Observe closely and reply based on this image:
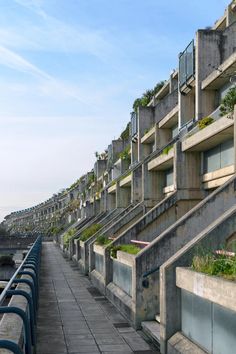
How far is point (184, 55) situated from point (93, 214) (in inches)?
1191

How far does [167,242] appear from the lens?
15.1 m

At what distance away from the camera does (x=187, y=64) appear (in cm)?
2664

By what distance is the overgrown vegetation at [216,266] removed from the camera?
9393mm

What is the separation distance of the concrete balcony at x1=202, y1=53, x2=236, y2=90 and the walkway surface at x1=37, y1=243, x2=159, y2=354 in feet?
36.1

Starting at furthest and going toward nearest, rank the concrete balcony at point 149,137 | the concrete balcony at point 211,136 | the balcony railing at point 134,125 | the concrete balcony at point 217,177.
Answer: the balcony railing at point 134,125 → the concrete balcony at point 149,137 → the concrete balcony at point 217,177 → the concrete balcony at point 211,136

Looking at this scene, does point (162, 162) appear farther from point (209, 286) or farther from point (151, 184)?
point (209, 286)

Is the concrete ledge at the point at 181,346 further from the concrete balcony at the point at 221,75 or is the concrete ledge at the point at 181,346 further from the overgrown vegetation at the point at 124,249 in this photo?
the concrete balcony at the point at 221,75

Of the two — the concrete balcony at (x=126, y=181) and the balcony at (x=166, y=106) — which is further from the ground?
the balcony at (x=166, y=106)

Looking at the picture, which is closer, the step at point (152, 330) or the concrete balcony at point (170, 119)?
the step at point (152, 330)

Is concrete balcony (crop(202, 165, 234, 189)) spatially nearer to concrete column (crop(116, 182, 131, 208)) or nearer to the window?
the window

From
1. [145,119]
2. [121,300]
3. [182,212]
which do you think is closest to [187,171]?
[182,212]

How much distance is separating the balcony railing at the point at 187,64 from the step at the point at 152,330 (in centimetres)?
1506

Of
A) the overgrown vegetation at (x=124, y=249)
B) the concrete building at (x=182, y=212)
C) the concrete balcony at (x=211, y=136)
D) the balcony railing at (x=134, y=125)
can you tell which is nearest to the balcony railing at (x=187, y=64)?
the concrete building at (x=182, y=212)

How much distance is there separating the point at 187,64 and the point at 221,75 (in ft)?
16.8
